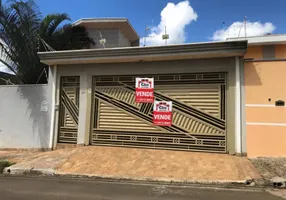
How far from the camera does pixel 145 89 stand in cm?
1130

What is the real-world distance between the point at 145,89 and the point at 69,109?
10.7ft

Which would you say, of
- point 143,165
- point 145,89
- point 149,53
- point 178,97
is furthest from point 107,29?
point 143,165

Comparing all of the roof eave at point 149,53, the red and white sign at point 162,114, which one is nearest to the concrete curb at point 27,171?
the red and white sign at point 162,114

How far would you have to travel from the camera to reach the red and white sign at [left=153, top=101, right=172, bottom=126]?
11.0 metres

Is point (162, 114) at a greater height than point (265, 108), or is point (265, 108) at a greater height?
point (265, 108)

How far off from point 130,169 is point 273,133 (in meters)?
4.74

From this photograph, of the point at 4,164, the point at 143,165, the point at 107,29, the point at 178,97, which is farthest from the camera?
the point at 107,29

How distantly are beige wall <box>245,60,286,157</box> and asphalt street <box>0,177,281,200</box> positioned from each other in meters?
3.35

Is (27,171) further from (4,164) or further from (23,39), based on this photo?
(23,39)

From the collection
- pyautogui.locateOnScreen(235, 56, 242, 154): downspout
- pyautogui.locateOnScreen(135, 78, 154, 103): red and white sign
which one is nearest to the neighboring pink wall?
pyautogui.locateOnScreen(235, 56, 242, 154): downspout

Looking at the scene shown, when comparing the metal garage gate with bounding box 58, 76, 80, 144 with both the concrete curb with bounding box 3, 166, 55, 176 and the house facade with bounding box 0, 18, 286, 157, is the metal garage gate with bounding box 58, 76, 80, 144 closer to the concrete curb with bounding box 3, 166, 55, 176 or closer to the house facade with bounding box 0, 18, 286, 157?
the house facade with bounding box 0, 18, 286, 157

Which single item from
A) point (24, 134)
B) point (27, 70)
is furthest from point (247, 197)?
point (27, 70)

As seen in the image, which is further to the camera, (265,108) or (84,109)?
(84,109)

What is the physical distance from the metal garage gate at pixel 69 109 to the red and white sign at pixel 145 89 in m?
2.55
